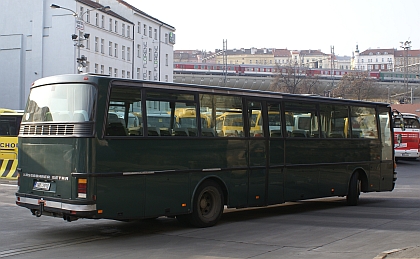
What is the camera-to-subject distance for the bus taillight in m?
10.7

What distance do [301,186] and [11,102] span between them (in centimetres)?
5916

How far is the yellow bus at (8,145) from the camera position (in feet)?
84.8

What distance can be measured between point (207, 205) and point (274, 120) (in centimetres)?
322

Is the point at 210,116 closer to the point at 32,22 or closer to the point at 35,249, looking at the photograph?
the point at 35,249

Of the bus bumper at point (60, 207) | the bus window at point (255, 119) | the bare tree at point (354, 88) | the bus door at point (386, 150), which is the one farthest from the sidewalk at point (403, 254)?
the bare tree at point (354, 88)

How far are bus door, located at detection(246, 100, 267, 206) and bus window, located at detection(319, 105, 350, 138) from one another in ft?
9.08

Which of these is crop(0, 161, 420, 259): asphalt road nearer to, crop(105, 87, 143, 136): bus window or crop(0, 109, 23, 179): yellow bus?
crop(105, 87, 143, 136): bus window

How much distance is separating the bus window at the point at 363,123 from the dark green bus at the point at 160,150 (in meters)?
1.74

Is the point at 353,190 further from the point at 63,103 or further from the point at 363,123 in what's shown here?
the point at 63,103

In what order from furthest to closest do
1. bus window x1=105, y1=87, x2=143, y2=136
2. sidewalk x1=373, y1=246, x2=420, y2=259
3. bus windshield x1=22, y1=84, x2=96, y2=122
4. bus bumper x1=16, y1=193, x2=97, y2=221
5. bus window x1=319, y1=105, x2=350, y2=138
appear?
bus window x1=319, y1=105, x2=350, y2=138
bus window x1=105, y1=87, x2=143, y2=136
bus windshield x1=22, y1=84, x2=96, y2=122
bus bumper x1=16, y1=193, x2=97, y2=221
sidewalk x1=373, y1=246, x2=420, y2=259

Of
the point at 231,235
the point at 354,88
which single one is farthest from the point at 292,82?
the point at 231,235

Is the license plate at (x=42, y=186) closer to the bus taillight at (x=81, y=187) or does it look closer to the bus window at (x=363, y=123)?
the bus taillight at (x=81, y=187)

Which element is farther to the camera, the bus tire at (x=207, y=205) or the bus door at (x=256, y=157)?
the bus door at (x=256, y=157)

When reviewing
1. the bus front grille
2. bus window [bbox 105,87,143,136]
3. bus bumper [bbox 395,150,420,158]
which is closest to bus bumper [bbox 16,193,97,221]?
the bus front grille
